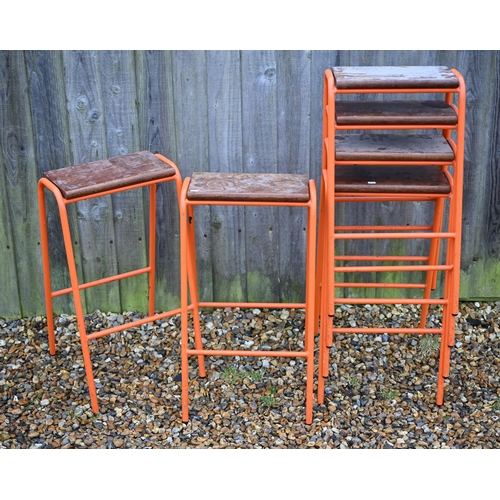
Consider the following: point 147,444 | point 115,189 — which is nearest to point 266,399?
point 147,444

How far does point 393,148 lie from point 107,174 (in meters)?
1.16

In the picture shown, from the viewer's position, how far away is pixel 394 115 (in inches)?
120

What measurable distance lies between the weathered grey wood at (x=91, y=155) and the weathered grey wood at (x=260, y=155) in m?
0.68

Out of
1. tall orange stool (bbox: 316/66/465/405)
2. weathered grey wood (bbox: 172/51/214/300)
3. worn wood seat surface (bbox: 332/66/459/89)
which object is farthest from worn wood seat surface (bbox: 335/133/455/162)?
weathered grey wood (bbox: 172/51/214/300)

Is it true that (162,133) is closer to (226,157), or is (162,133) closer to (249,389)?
(226,157)

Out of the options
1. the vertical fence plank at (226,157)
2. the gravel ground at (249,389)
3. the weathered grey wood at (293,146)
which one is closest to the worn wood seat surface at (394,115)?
the weathered grey wood at (293,146)

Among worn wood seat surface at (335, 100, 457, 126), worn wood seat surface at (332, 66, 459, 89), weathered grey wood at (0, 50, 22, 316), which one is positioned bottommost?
weathered grey wood at (0, 50, 22, 316)

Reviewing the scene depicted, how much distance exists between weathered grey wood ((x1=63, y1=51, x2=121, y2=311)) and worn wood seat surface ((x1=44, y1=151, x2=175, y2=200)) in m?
0.38

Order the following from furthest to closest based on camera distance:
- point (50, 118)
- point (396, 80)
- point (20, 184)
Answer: point (20, 184), point (50, 118), point (396, 80)

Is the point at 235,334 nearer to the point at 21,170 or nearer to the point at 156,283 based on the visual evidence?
the point at 156,283

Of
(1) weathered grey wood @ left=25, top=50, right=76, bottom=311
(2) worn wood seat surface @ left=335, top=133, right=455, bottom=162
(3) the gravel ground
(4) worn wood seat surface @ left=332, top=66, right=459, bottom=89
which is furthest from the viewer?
(1) weathered grey wood @ left=25, top=50, right=76, bottom=311

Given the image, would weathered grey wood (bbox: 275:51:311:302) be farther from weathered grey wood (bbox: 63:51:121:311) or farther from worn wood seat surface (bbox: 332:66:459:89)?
weathered grey wood (bbox: 63:51:121:311)

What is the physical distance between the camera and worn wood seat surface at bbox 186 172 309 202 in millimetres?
3094

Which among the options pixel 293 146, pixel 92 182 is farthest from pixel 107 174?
pixel 293 146
